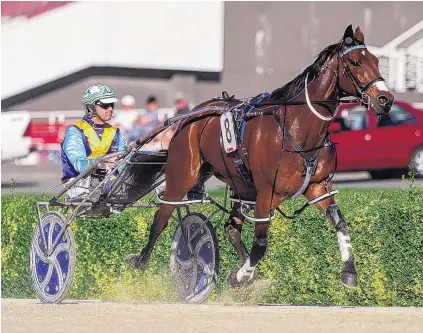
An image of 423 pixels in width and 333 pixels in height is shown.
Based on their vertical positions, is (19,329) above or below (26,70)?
below

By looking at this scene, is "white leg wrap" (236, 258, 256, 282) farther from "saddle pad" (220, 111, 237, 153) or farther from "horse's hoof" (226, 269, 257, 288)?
"saddle pad" (220, 111, 237, 153)

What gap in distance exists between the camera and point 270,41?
28203 mm

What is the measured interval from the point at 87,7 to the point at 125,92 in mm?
2037

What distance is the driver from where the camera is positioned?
1104 cm

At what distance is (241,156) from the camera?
33.3ft

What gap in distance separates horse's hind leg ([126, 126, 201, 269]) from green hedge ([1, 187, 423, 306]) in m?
0.55

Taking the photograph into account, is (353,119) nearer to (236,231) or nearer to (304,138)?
(236,231)

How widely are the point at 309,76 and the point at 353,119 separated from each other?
11697 mm

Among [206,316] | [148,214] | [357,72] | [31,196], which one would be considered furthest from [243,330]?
[31,196]

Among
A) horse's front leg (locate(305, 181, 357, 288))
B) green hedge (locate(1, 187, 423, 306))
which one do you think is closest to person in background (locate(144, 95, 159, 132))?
green hedge (locate(1, 187, 423, 306))

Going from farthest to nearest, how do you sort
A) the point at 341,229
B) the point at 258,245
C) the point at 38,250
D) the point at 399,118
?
the point at 399,118 → the point at 38,250 → the point at 258,245 → the point at 341,229

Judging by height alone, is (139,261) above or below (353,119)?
below

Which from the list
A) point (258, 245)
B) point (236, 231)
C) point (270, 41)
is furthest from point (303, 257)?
point (270, 41)

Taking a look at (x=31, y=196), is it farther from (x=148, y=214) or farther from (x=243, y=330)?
(x=243, y=330)
